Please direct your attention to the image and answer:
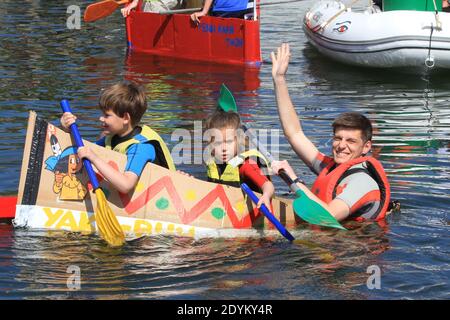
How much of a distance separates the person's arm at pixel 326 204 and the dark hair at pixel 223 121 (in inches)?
14.5

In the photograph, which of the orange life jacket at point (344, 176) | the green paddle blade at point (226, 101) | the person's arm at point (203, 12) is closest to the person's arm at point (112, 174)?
the green paddle blade at point (226, 101)

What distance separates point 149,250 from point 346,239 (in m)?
1.25

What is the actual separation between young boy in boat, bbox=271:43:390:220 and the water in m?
0.21

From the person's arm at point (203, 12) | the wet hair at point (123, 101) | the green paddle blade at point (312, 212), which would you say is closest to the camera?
the green paddle blade at point (312, 212)

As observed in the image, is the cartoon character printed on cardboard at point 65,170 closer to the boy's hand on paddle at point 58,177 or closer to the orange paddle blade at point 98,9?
the boy's hand on paddle at point 58,177

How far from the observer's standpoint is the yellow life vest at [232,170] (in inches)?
250

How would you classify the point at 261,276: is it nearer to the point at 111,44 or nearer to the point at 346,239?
the point at 346,239

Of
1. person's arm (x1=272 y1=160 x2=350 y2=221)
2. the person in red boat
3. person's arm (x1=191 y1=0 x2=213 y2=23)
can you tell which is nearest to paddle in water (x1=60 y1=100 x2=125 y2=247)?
person's arm (x1=272 y1=160 x2=350 y2=221)

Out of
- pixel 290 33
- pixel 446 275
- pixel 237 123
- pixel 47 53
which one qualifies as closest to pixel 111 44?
pixel 47 53

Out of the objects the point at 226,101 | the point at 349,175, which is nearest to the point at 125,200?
the point at 226,101

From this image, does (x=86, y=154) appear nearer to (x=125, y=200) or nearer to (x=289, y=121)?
(x=125, y=200)

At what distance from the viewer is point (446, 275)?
575cm

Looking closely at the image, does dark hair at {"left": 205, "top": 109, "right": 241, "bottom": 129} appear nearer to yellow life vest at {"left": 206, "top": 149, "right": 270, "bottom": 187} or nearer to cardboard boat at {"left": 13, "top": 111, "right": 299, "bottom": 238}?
yellow life vest at {"left": 206, "top": 149, "right": 270, "bottom": 187}
